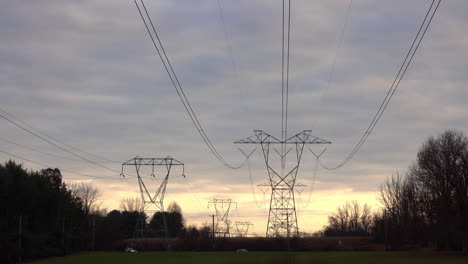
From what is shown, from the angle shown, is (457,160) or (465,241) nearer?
(465,241)

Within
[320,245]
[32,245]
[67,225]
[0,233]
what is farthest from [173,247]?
[0,233]

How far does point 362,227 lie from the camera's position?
6993 inches

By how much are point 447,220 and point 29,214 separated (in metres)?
52.2

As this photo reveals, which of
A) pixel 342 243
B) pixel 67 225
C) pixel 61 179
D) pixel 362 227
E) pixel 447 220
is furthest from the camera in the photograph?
pixel 362 227

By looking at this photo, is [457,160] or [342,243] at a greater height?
[457,160]

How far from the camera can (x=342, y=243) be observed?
106 meters

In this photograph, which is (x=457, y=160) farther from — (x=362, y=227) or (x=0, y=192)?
(x=362, y=227)

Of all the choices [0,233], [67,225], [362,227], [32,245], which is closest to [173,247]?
[67,225]

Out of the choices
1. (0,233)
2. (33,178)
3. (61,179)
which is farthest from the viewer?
(61,179)

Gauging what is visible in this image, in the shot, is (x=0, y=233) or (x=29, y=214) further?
(x=29, y=214)

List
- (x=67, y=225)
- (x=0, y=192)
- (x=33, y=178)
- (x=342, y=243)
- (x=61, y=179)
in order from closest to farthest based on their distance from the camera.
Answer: (x=0, y=192) < (x=33, y=178) < (x=67, y=225) < (x=342, y=243) < (x=61, y=179)

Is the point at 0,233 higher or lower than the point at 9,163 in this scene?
lower

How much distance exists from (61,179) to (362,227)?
91703mm

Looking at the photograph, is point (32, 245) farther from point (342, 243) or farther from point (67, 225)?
point (342, 243)
